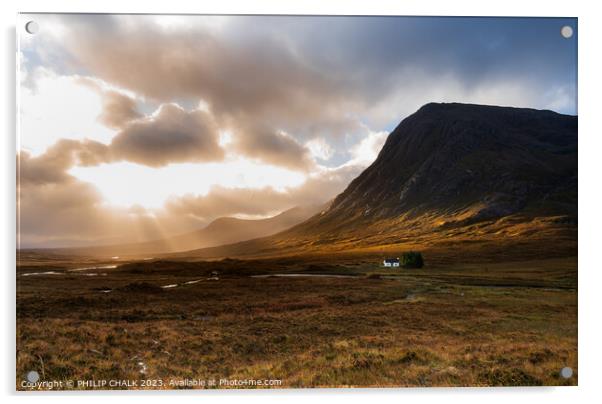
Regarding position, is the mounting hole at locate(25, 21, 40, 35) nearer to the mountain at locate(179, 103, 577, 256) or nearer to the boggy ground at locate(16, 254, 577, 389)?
the boggy ground at locate(16, 254, 577, 389)

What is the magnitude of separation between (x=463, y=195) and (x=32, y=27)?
1985 cm

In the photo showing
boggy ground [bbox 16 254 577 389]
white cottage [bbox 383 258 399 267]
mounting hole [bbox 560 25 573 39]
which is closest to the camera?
boggy ground [bbox 16 254 577 389]

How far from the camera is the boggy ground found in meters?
6.45

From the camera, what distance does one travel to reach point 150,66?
754 centimetres

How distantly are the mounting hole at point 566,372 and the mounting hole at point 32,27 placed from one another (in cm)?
1629

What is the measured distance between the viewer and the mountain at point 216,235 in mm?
7758

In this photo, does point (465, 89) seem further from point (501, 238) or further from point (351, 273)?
point (501, 238)

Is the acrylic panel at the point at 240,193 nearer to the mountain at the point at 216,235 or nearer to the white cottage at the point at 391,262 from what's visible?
the mountain at the point at 216,235

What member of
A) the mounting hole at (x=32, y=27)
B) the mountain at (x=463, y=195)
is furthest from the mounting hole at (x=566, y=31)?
the mounting hole at (x=32, y=27)

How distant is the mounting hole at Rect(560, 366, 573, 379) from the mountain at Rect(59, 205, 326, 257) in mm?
7490

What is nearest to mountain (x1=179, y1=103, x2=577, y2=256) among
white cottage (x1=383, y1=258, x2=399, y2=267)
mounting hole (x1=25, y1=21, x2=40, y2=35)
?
white cottage (x1=383, y1=258, x2=399, y2=267)

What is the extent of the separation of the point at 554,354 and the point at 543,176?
598 centimetres

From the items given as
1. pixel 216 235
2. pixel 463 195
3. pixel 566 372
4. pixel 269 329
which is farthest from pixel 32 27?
pixel 463 195

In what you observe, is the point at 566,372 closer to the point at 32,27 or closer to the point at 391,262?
the point at 391,262
